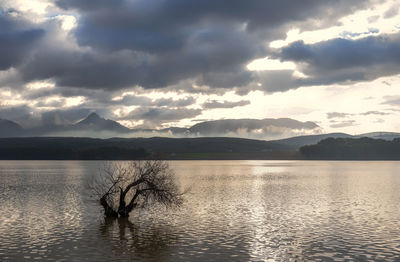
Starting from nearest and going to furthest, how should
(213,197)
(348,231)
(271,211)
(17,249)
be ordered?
1. (17,249)
2. (348,231)
3. (271,211)
4. (213,197)

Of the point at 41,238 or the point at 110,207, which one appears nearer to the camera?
the point at 41,238

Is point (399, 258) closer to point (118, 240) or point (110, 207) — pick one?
point (118, 240)

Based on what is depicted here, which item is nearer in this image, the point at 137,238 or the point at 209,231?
the point at 137,238

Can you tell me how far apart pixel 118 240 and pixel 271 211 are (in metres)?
26.4

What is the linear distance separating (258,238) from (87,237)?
17.1 meters

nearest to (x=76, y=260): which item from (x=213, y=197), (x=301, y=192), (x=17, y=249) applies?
(x=17, y=249)

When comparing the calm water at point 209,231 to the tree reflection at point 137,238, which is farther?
the tree reflection at point 137,238

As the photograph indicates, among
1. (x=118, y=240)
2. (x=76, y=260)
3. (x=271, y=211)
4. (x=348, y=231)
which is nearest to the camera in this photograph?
(x=76, y=260)

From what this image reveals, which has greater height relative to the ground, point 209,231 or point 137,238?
point 209,231

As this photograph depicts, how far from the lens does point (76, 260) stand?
108 feet

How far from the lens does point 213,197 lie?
7819 centimetres

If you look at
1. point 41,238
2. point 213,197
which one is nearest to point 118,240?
point 41,238

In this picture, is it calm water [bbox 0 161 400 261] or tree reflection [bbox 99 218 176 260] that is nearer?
calm water [bbox 0 161 400 261]

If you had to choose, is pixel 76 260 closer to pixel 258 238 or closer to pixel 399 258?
pixel 258 238
